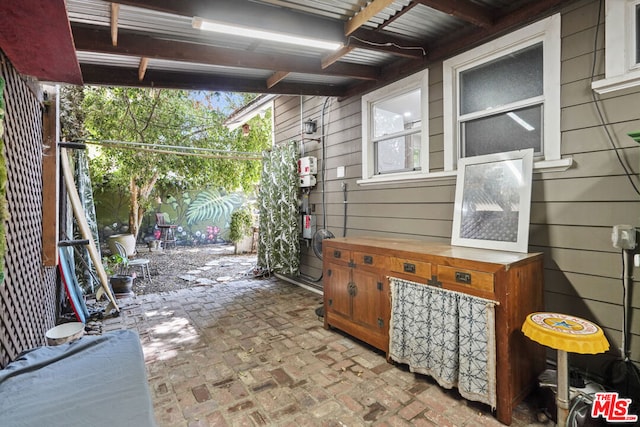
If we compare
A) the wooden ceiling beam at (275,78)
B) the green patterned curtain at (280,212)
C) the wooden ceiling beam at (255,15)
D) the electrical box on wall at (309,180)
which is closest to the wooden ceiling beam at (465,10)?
the wooden ceiling beam at (255,15)

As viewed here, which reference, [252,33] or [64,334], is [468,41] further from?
[64,334]

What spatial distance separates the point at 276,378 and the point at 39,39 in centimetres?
258

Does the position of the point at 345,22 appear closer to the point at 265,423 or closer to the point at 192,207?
the point at 265,423

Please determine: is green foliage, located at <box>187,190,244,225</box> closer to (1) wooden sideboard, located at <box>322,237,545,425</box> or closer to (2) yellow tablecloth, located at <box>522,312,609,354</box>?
(1) wooden sideboard, located at <box>322,237,545,425</box>

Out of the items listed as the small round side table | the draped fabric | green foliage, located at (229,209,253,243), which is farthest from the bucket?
green foliage, located at (229,209,253,243)

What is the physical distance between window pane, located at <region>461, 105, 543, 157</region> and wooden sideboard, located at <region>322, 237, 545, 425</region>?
904 mm

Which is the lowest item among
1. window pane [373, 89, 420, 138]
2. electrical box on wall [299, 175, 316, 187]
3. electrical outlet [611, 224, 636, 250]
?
electrical outlet [611, 224, 636, 250]

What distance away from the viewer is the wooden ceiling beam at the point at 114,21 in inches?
79.0

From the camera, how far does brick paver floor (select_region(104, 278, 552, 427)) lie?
196 centimetres

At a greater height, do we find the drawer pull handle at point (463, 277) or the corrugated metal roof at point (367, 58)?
the corrugated metal roof at point (367, 58)

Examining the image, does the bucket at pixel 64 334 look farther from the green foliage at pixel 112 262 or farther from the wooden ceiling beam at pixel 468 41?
the wooden ceiling beam at pixel 468 41

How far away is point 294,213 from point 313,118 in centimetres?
152

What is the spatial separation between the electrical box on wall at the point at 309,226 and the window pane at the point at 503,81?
267 cm

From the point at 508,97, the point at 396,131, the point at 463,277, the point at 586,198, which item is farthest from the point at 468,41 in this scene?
the point at 463,277
